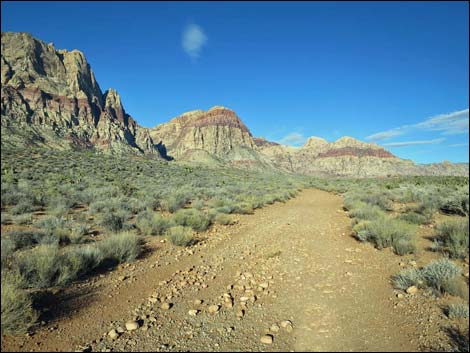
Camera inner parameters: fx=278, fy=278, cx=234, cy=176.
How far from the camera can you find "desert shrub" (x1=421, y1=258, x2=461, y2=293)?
491cm

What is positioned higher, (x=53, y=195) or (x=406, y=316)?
(x=53, y=195)

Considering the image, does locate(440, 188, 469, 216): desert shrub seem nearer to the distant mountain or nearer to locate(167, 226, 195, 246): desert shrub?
locate(167, 226, 195, 246): desert shrub

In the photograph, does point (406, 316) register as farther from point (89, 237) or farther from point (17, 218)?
point (89, 237)

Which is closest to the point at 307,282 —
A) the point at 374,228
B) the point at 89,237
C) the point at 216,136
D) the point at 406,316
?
the point at 406,316

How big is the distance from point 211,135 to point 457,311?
157 metres

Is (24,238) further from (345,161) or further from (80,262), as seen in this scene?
(345,161)

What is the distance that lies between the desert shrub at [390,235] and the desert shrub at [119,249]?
6.93 m

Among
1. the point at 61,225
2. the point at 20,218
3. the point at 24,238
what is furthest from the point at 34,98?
the point at 61,225

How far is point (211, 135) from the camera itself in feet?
518

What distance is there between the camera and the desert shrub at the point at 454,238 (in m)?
6.35

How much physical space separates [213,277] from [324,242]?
4.45 metres

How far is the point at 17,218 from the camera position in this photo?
5.34 m

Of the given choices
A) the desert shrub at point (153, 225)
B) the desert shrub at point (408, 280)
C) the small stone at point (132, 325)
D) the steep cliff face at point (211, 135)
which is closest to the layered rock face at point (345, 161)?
the steep cliff face at point (211, 135)

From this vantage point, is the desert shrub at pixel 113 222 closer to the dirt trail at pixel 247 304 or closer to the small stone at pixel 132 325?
the dirt trail at pixel 247 304
